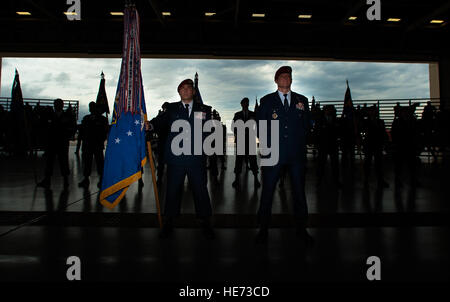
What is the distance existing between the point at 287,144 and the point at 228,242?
1.29 m

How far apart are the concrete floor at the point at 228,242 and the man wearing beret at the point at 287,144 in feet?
0.99

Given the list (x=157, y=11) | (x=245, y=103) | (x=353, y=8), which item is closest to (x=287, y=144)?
(x=245, y=103)

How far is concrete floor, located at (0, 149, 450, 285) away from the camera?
7.60 ft

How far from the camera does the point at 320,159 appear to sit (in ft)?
22.3

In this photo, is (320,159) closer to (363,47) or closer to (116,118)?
(116,118)

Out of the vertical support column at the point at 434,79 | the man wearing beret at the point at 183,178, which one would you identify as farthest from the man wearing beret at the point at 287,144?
the vertical support column at the point at 434,79

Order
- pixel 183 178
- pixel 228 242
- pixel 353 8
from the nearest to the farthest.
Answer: pixel 228 242 → pixel 183 178 → pixel 353 8

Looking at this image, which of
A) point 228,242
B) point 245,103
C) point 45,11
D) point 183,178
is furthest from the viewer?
point 45,11

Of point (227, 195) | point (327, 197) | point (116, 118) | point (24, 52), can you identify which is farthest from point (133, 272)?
point (24, 52)

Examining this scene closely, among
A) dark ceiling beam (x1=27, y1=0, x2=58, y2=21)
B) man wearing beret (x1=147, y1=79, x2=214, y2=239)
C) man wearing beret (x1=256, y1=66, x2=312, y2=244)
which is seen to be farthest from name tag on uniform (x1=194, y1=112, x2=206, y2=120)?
dark ceiling beam (x1=27, y1=0, x2=58, y2=21)

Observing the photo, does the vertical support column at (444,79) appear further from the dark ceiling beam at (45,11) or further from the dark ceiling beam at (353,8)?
the dark ceiling beam at (45,11)

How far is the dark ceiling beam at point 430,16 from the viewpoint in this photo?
488 inches

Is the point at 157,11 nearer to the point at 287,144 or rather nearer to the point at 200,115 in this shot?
the point at 200,115

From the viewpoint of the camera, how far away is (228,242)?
3.08 meters
